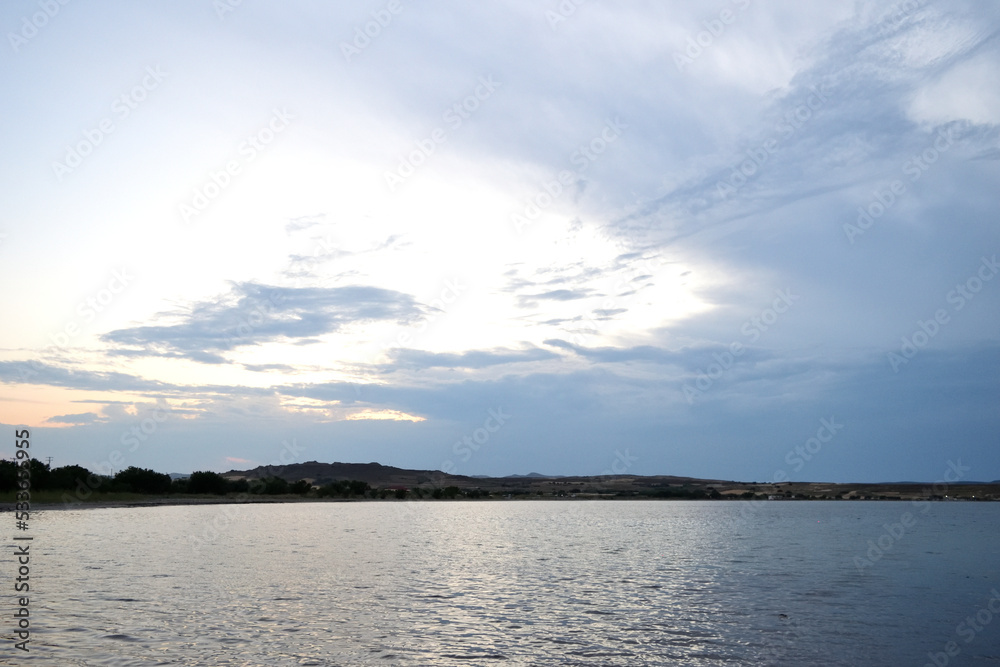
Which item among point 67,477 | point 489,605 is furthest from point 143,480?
point 489,605

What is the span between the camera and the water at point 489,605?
1008 inches

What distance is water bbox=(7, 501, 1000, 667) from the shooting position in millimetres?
25609

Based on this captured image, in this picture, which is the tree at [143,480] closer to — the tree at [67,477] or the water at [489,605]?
the tree at [67,477]

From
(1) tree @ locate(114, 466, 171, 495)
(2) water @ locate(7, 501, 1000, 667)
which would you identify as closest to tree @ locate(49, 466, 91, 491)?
(1) tree @ locate(114, 466, 171, 495)

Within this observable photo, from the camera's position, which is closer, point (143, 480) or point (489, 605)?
point (489, 605)

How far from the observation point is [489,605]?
35.6 metres

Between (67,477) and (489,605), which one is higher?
(67,477)

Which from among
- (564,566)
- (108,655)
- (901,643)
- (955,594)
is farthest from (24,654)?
(955,594)

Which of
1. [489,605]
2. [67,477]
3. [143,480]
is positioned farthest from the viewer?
[143,480]

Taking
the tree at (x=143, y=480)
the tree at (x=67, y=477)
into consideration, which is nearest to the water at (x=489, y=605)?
the tree at (x=67, y=477)

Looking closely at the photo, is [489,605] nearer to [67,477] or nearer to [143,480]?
[67,477]

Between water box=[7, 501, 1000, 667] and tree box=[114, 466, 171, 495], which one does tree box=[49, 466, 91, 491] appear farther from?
water box=[7, 501, 1000, 667]

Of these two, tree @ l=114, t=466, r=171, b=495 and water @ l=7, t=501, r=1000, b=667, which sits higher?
tree @ l=114, t=466, r=171, b=495

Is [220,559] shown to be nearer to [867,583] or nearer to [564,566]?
[564,566]
